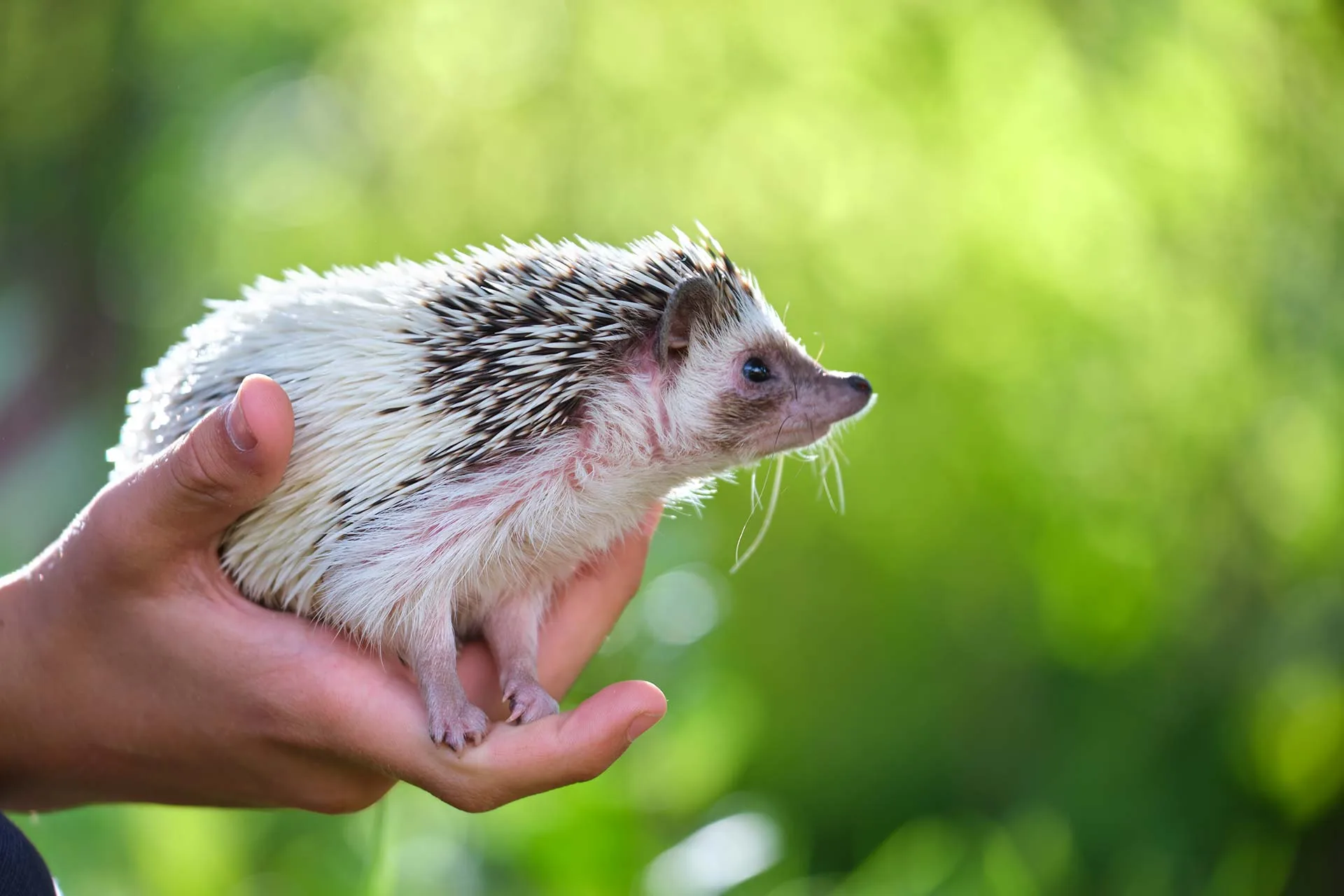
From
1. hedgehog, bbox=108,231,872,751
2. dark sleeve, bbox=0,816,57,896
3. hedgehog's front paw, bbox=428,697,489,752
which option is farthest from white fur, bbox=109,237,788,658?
dark sleeve, bbox=0,816,57,896

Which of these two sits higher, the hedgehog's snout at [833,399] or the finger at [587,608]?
the hedgehog's snout at [833,399]

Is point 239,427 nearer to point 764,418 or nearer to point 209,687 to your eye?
point 209,687

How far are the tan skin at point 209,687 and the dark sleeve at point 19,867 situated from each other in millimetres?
312

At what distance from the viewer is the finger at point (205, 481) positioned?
1.41 metres

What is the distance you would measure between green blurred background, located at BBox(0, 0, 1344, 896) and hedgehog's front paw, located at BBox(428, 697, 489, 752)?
2593mm

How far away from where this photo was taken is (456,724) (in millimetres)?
1526

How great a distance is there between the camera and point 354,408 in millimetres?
1659

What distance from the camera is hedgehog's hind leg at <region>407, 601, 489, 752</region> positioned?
152 centimetres

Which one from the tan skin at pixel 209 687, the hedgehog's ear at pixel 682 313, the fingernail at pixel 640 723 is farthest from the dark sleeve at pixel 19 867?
the hedgehog's ear at pixel 682 313

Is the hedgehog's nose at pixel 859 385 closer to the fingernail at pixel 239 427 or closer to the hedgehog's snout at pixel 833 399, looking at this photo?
the hedgehog's snout at pixel 833 399

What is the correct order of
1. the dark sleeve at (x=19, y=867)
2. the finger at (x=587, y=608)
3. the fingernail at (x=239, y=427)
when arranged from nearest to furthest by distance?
the dark sleeve at (x=19, y=867)
the fingernail at (x=239, y=427)
the finger at (x=587, y=608)

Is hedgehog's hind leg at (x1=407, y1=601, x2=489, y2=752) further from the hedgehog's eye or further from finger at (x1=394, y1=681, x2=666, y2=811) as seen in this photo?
the hedgehog's eye

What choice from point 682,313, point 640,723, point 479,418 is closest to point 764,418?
point 682,313

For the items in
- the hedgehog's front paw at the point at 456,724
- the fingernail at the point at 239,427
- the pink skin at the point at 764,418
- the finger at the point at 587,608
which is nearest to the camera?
the fingernail at the point at 239,427
